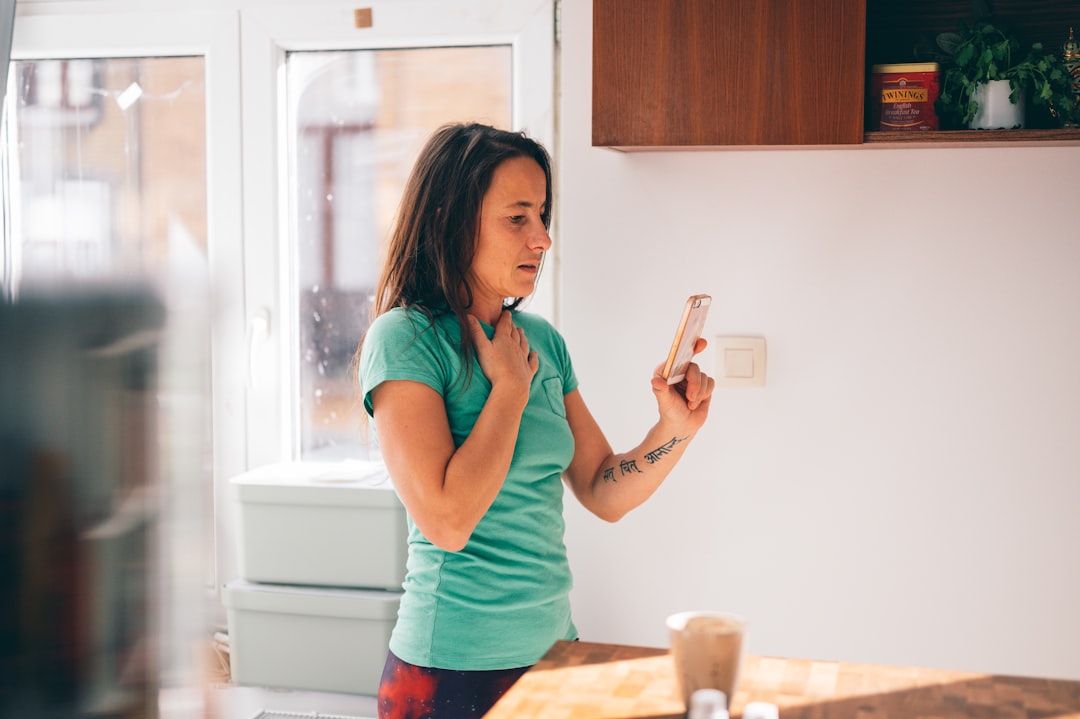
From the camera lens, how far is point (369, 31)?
7.17ft

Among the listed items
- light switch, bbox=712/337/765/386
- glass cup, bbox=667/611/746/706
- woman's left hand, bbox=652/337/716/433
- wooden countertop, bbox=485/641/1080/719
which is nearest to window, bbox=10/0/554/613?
light switch, bbox=712/337/765/386

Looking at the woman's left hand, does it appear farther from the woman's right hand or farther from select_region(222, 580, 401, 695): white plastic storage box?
select_region(222, 580, 401, 695): white plastic storage box

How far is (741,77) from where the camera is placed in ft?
5.75

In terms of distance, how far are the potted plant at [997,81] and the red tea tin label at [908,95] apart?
1.2 inches

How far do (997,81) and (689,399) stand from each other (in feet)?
2.43

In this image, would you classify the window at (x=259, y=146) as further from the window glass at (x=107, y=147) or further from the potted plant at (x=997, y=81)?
the potted plant at (x=997, y=81)

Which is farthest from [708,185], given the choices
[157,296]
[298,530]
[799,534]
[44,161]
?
[157,296]

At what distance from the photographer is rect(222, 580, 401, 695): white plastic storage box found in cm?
205

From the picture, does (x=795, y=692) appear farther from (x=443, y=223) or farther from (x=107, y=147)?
(x=107, y=147)

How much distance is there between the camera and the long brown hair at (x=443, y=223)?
1400 mm

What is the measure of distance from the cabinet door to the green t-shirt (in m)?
0.61

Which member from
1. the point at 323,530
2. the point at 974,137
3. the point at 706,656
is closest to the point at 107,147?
the point at 323,530

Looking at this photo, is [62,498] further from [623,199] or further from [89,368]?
[623,199]

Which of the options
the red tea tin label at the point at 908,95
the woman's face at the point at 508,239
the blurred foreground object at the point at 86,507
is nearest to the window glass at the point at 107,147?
the woman's face at the point at 508,239
